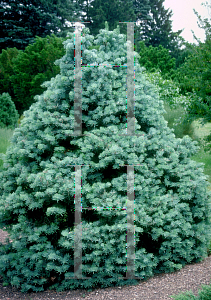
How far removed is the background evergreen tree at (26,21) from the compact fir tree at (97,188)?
25812 millimetres

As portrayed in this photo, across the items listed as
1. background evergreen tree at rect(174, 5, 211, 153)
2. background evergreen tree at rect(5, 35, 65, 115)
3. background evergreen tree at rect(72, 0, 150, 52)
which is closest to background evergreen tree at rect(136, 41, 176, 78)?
background evergreen tree at rect(5, 35, 65, 115)

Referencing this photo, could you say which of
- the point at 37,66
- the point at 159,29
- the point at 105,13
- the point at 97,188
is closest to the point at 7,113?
the point at 37,66

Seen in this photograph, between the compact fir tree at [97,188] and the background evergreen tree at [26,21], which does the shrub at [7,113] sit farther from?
the background evergreen tree at [26,21]

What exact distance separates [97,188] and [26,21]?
97.2 feet

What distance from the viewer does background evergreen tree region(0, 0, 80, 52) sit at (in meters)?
27.1

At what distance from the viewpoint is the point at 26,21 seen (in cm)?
2869

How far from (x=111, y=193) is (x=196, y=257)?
4.45ft

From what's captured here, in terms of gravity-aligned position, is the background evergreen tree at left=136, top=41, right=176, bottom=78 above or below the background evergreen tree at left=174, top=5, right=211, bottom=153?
above

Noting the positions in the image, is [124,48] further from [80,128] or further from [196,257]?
[196,257]

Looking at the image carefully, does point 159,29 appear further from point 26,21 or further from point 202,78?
point 202,78

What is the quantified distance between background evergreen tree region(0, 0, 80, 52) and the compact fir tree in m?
25.8

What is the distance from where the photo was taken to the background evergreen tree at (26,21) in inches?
1069

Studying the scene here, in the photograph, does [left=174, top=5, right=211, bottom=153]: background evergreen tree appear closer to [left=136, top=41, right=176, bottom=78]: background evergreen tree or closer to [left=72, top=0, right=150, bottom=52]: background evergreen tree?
[left=136, top=41, right=176, bottom=78]: background evergreen tree

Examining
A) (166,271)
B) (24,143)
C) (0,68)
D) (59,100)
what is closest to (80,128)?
(59,100)
